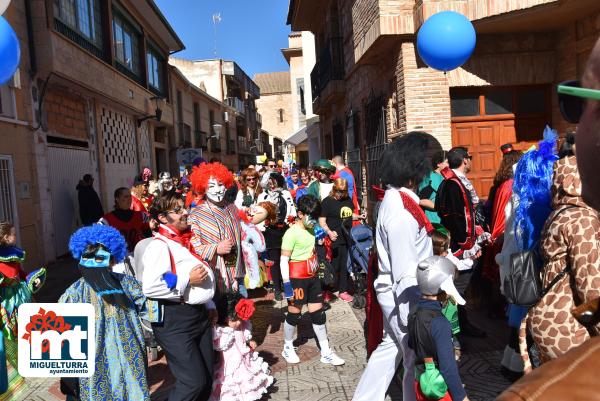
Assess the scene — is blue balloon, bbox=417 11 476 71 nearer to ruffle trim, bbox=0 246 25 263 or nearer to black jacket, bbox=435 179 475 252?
black jacket, bbox=435 179 475 252

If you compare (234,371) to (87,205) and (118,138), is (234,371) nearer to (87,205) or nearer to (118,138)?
(87,205)

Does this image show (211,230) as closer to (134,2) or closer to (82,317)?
(82,317)

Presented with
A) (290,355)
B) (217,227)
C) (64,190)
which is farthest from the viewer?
(64,190)

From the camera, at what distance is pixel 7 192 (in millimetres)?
10039

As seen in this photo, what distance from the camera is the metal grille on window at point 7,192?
9.80m

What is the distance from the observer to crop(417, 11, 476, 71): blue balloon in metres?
6.41

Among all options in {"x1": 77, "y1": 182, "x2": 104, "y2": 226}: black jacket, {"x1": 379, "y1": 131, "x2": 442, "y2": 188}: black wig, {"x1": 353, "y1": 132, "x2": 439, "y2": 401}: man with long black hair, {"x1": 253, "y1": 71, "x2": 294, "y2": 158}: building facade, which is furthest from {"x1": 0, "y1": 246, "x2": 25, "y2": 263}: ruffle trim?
{"x1": 253, "y1": 71, "x2": 294, "y2": 158}: building facade

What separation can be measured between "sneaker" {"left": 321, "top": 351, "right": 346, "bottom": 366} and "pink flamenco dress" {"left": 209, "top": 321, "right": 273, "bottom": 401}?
0.92 m

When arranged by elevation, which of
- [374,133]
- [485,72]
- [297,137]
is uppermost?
[297,137]

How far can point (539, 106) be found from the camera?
9.09 m

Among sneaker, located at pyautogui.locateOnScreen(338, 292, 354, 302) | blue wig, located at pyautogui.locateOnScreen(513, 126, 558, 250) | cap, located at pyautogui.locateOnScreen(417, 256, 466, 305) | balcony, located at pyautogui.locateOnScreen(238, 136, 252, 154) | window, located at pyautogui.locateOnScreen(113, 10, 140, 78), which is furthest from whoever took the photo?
balcony, located at pyautogui.locateOnScreen(238, 136, 252, 154)

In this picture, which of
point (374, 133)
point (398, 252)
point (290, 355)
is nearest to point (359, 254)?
point (290, 355)

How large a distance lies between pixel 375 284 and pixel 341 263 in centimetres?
403

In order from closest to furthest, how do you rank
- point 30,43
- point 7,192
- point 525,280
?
point 525,280 → point 7,192 → point 30,43
